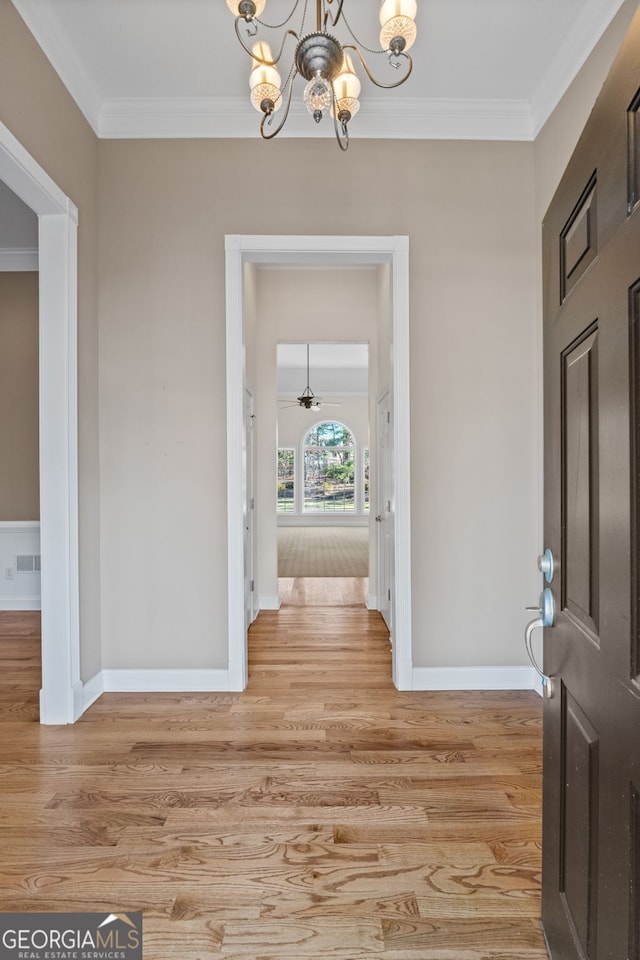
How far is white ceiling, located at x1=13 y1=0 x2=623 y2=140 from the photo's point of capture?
2.37 metres

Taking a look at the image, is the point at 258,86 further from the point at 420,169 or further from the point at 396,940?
the point at 396,940

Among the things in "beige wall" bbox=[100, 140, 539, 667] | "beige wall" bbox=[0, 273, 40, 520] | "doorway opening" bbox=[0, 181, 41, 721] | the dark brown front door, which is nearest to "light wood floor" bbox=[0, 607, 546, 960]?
the dark brown front door

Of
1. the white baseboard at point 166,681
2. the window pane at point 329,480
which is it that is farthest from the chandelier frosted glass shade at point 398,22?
the window pane at point 329,480

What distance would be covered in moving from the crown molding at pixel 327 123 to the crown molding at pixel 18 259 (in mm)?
2185

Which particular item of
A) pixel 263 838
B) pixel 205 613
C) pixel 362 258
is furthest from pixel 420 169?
pixel 263 838

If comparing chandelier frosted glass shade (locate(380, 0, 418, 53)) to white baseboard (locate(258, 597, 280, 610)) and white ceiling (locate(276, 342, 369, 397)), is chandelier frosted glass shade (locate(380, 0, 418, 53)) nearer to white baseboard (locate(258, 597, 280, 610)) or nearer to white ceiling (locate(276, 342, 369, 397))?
white baseboard (locate(258, 597, 280, 610))

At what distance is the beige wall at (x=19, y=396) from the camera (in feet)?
15.8

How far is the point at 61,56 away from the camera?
2549 millimetres

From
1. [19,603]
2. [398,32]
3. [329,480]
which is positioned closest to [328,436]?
[329,480]

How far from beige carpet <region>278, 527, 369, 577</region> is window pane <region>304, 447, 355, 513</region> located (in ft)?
2.91

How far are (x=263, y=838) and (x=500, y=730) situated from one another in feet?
4.39

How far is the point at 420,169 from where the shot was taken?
306cm

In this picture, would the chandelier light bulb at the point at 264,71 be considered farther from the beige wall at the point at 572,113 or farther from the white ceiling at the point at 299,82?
the beige wall at the point at 572,113

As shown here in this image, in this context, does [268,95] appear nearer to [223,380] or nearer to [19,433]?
[223,380]
